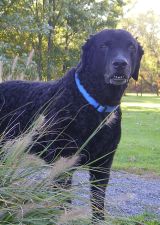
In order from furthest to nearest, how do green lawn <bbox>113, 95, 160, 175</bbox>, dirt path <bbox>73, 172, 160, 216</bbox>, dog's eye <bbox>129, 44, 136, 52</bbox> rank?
green lawn <bbox>113, 95, 160, 175</bbox> → dirt path <bbox>73, 172, 160, 216</bbox> → dog's eye <bbox>129, 44, 136, 52</bbox>

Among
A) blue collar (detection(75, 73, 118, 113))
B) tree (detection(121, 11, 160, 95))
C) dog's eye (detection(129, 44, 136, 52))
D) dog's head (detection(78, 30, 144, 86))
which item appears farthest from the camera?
tree (detection(121, 11, 160, 95))

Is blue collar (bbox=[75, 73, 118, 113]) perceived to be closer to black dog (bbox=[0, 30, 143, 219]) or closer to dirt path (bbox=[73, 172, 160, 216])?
black dog (bbox=[0, 30, 143, 219])

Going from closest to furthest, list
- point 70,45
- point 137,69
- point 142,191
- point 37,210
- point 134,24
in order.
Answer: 1. point 37,210
2. point 137,69
3. point 142,191
4. point 70,45
5. point 134,24

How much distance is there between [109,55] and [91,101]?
1.57 feet

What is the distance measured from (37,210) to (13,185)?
21cm

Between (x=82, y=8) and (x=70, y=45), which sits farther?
(x=70, y=45)

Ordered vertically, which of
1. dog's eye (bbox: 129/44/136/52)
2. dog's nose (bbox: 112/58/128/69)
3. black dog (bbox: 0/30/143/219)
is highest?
dog's eye (bbox: 129/44/136/52)

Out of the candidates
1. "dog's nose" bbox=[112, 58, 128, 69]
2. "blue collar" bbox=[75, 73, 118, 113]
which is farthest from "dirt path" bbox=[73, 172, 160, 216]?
"dog's nose" bbox=[112, 58, 128, 69]

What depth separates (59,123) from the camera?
432 centimetres

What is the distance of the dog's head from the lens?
4.25 m

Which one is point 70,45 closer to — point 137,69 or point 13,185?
point 137,69

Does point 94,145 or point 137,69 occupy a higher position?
point 137,69

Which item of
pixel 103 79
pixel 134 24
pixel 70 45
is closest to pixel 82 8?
pixel 70 45

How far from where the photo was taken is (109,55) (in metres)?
4.44
